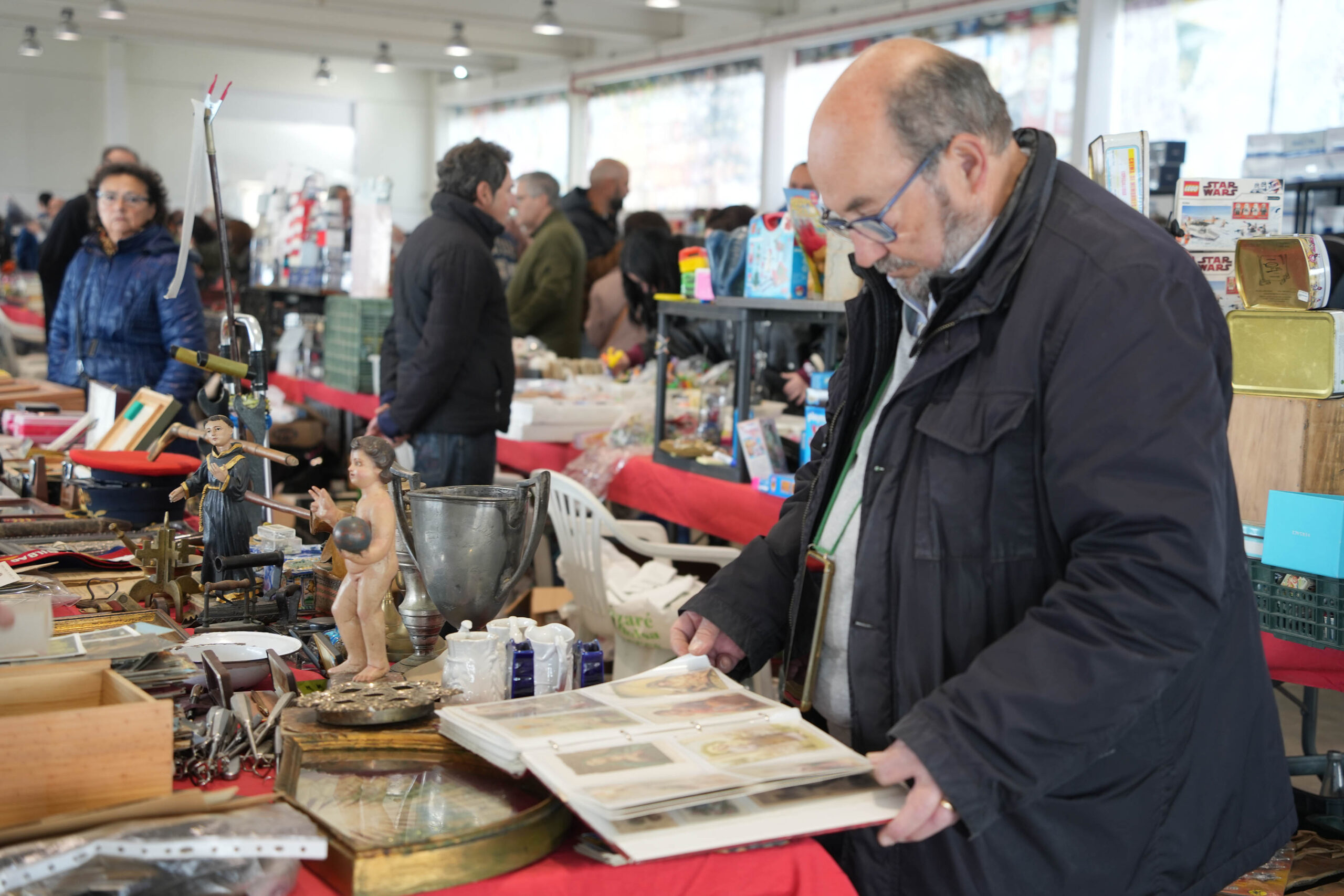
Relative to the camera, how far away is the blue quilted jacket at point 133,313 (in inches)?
148

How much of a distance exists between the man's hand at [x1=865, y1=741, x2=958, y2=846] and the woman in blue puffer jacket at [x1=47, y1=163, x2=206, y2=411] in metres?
3.02

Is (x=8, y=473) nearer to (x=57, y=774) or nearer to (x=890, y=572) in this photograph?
(x=57, y=774)

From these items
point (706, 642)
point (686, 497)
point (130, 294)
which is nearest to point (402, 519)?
point (706, 642)

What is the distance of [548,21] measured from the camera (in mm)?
10977

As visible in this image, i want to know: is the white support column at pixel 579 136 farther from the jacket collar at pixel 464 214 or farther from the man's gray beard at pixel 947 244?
the man's gray beard at pixel 947 244

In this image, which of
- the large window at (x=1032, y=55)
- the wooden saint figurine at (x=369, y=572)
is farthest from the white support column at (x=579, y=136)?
the wooden saint figurine at (x=369, y=572)

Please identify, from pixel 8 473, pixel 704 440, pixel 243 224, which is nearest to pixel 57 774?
pixel 8 473

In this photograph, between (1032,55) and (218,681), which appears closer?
(218,681)

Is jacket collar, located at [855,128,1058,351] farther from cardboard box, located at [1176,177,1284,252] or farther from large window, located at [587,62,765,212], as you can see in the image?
large window, located at [587,62,765,212]

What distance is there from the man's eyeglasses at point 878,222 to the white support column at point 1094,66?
7440 millimetres

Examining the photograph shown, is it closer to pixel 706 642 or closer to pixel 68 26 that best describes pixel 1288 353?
pixel 706 642

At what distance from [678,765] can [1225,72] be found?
25.4ft

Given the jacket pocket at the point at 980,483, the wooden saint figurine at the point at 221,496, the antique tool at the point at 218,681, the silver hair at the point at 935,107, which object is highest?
the silver hair at the point at 935,107

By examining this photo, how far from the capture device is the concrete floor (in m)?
3.86
